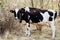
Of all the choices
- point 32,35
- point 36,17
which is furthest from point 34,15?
point 32,35

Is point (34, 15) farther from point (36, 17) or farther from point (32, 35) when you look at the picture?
point (32, 35)

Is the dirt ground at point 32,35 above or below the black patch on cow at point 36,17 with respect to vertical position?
below

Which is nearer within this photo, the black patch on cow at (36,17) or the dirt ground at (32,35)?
the black patch on cow at (36,17)

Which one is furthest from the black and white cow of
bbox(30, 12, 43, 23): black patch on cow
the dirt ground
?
the dirt ground

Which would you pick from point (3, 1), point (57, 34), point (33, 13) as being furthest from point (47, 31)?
point (3, 1)

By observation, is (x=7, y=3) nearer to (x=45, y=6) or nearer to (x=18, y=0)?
(x=18, y=0)

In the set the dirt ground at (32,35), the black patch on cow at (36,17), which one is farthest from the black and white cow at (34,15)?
the dirt ground at (32,35)

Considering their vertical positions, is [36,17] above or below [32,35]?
above

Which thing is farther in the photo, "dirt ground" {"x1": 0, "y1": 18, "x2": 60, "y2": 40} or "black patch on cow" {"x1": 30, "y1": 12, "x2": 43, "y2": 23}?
"dirt ground" {"x1": 0, "y1": 18, "x2": 60, "y2": 40}

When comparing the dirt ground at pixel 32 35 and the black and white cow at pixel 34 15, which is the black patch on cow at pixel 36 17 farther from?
the dirt ground at pixel 32 35

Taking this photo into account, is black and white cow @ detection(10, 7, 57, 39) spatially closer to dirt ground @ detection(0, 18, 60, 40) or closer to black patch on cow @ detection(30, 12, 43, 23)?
black patch on cow @ detection(30, 12, 43, 23)

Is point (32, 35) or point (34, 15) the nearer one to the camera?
point (34, 15)

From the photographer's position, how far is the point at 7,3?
6508 mm

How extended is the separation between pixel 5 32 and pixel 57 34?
1.23m
